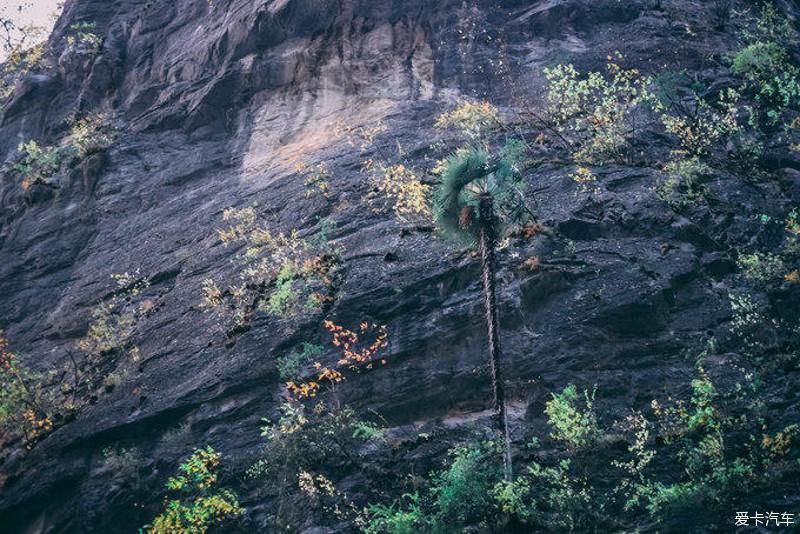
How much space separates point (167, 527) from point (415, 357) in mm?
5655

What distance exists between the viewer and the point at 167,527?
13477 millimetres

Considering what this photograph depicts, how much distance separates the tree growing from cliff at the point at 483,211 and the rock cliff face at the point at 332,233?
1.37 meters

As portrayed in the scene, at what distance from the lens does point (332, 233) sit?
692 inches

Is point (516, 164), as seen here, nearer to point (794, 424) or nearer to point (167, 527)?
point (794, 424)

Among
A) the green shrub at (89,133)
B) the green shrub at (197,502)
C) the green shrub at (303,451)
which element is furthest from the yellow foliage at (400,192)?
the green shrub at (89,133)

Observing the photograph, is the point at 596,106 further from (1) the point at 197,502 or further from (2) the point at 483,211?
(1) the point at 197,502

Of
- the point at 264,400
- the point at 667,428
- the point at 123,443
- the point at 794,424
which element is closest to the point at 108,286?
the point at 123,443

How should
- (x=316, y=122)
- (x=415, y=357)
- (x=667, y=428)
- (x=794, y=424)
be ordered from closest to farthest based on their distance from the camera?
(x=794, y=424) < (x=667, y=428) < (x=415, y=357) < (x=316, y=122)

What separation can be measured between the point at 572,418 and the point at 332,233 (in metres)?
7.48

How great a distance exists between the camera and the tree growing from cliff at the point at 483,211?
12.8 meters

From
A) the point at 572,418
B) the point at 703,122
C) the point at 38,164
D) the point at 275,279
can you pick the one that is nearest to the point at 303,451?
the point at 275,279

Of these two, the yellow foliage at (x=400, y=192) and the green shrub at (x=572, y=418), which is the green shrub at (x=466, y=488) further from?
the yellow foliage at (x=400, y=192)

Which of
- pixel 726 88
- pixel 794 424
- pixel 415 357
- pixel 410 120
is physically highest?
pixel 410 120

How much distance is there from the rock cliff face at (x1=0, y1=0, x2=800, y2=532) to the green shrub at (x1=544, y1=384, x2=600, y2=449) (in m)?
0.29
